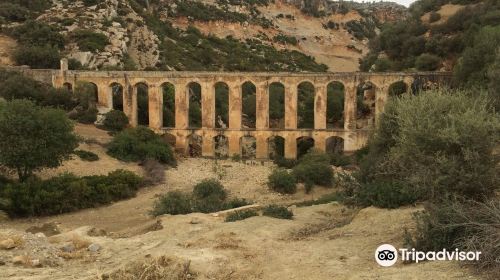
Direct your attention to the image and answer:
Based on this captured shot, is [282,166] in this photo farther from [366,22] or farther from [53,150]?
[366,22]

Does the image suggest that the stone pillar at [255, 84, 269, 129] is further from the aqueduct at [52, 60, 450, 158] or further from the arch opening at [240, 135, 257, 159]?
the arch opening at [240, 135, 257, 159]

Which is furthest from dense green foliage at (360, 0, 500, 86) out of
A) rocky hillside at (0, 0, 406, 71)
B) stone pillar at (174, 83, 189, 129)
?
rocky hillside at (0, 0, 406, 71)

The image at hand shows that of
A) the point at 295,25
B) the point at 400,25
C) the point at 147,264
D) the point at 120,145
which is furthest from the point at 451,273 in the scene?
the point at 295,25

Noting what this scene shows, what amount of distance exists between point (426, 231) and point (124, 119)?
92.0 feet

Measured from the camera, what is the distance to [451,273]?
26.6 feet

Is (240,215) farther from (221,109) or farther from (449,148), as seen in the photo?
(221,109)

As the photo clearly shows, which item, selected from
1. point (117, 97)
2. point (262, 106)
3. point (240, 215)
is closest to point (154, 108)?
point (117, 97)

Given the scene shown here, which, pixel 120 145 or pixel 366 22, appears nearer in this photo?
pixel 120 145

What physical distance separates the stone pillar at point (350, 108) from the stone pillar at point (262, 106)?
5.32 m

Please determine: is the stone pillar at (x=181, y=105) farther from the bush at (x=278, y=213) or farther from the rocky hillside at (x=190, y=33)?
the bush at (x=278, y=213)

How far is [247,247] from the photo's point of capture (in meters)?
11.6

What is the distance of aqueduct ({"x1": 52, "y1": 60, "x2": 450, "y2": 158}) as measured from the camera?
3384 centimetres

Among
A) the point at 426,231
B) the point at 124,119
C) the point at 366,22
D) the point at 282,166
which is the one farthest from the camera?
the point at 366,22

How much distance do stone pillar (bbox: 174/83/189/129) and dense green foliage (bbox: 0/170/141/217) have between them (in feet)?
39.1
